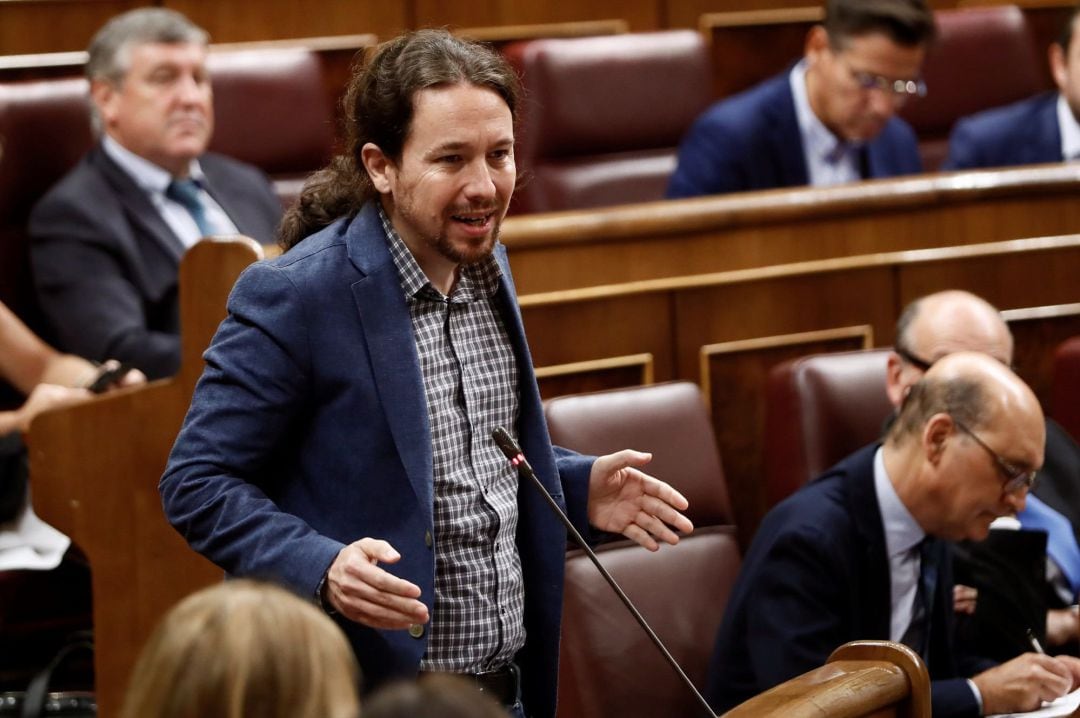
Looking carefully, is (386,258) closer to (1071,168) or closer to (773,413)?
(773,413)

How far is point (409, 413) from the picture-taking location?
69cm

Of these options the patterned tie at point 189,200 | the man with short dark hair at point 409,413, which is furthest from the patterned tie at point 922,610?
the patterned tie at point 189,200

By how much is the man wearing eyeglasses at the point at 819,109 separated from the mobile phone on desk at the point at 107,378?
62cm

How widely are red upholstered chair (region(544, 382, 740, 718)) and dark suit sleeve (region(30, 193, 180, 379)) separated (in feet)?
1.25

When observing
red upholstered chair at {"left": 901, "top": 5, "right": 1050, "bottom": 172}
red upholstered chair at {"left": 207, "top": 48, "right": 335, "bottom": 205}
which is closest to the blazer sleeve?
red upholstered chair at {"left": 207, "top": 48, "right": 335, "bottom": 205}

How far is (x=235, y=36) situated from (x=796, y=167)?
0.60m

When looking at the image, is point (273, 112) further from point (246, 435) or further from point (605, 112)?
point (246, 435)

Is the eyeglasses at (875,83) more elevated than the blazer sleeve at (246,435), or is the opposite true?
the eyeglasses at (875,83)

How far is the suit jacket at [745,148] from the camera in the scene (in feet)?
5.16

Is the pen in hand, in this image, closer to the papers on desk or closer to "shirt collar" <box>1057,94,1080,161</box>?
the papers on desk

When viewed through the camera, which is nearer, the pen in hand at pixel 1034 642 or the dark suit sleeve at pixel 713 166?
the pen in hand at pixel 1034 642

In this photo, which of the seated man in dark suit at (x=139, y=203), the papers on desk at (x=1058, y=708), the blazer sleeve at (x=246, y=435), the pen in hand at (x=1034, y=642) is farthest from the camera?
the seated man in dark suit at (x=139, y=203)

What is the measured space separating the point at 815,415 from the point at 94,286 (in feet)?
1.92

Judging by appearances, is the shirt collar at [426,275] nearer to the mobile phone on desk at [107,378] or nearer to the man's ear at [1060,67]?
the mobile phone on desk at [107,378]
